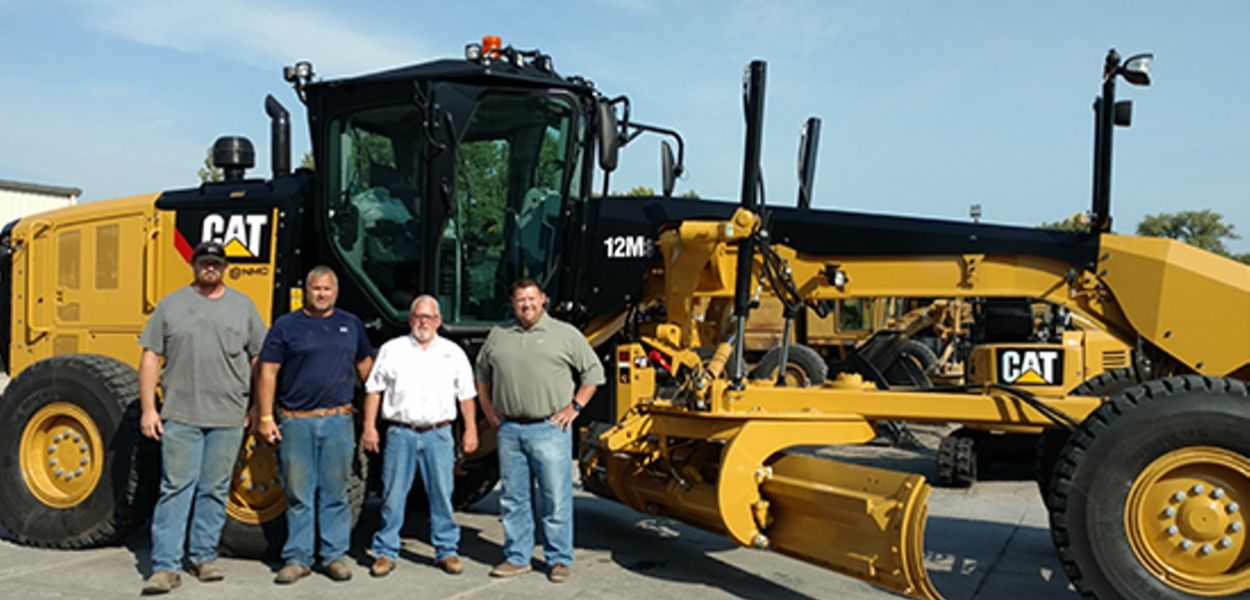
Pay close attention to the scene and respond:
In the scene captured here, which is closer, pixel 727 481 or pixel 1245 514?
pixel 1245 514

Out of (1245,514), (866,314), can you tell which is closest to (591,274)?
(1245,514)

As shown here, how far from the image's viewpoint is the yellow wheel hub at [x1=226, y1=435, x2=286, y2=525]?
18.9 ft

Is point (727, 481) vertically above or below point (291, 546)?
above

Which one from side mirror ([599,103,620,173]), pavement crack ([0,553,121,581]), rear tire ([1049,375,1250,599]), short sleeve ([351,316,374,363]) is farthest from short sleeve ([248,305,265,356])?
rear tire ([1049,375,1250,599])

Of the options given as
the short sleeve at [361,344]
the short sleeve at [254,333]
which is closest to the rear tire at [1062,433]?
the short sleeve at [361,344]

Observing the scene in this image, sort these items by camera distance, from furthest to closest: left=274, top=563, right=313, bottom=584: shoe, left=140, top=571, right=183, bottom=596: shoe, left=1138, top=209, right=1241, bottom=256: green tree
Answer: left=1138, top=209, right=1241, bottom=256: green tree → left=274, top=563, right=313, bottom=584: shoe → left=140, top=571, right=183, bottom=596: shoe

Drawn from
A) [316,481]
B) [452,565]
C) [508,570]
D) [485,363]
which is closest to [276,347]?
[316,481]

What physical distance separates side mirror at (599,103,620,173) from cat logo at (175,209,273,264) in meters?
2.06

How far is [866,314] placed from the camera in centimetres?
1669

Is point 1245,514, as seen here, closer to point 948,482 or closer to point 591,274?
point 591,274

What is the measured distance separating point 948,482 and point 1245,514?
14.7 feet

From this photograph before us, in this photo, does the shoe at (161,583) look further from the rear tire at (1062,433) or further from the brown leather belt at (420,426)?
the rear tire at (1062,433)

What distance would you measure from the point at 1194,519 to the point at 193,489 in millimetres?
4569

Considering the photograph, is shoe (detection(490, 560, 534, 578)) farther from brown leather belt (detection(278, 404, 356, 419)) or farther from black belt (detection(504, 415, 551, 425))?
brown leather belt (detection(278, 404, 356, 419))
